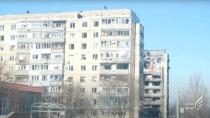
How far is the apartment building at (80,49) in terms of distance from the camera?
6631 centimetres

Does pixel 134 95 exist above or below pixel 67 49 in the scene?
below

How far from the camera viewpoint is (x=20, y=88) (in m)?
54.7

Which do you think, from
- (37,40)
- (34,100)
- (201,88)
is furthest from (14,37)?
(201,88)

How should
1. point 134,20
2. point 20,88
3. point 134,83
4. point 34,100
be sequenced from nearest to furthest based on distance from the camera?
point 20,88, point 34,100, point 134,83, point 134,20

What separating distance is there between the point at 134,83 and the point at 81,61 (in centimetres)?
1018

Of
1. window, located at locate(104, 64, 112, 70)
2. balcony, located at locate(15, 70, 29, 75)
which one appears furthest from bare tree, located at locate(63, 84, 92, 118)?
balcony, located at locate(15, 70, 29, 75)

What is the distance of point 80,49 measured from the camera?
70438mm

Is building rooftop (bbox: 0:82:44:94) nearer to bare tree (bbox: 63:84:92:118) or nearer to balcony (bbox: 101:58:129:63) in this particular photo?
bare tree (bbox: 63:84:92:118)

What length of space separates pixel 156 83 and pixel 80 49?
2749 centimetres

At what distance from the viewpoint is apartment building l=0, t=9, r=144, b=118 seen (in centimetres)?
6631

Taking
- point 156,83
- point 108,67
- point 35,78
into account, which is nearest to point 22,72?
point 35,78

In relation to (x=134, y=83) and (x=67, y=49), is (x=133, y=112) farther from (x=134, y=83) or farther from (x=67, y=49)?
(x=67, y=49)

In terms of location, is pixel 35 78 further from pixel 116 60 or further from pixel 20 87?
pixel 20 87

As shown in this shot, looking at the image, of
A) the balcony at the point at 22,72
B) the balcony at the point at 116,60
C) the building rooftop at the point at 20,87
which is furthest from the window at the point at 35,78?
the balcony at the point at 116,60
